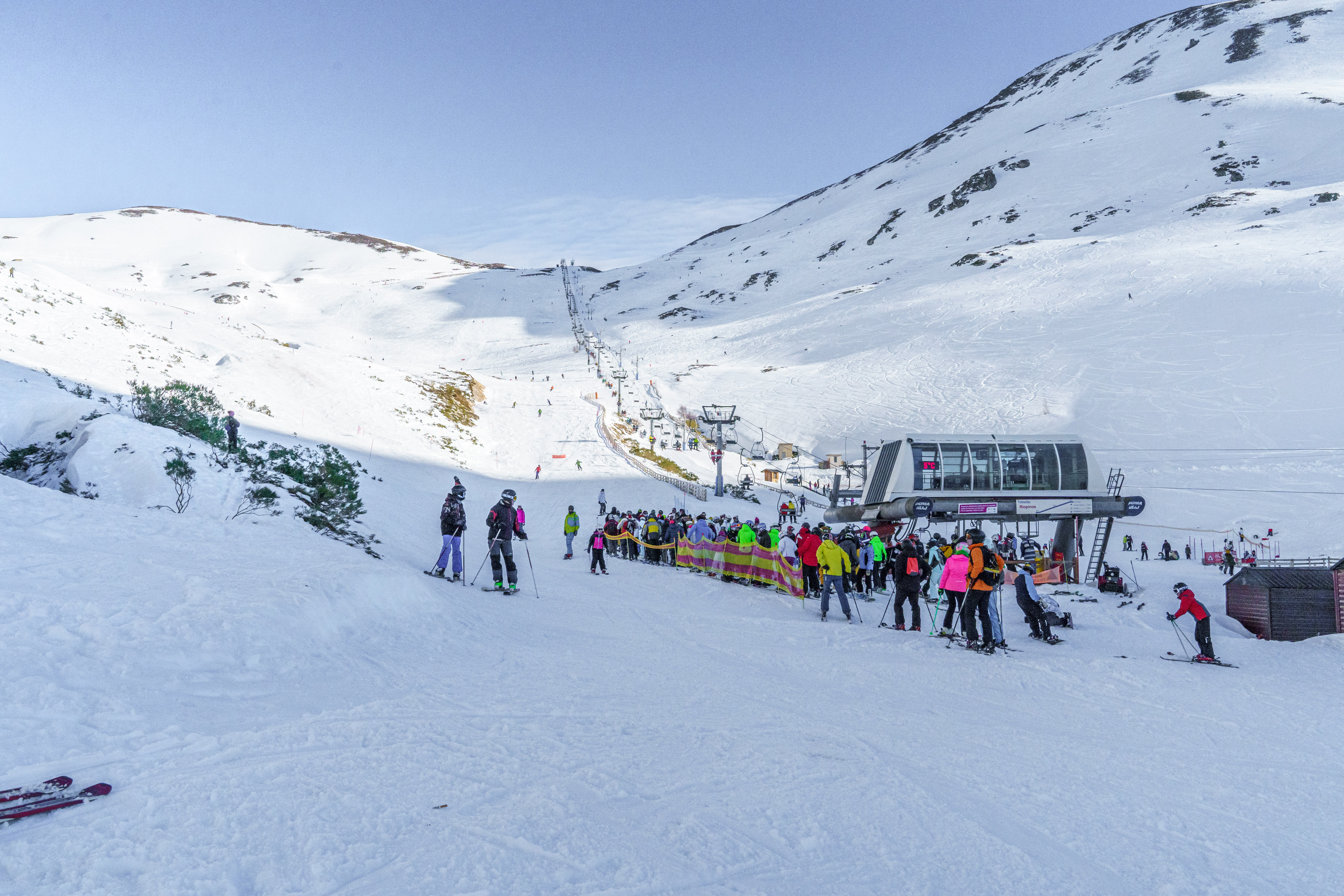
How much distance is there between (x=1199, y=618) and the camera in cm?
982

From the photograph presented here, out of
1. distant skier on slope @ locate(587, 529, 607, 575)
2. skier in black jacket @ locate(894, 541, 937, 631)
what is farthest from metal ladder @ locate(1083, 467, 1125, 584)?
distant skier on slope @ locate(587, 529, 607, 575)

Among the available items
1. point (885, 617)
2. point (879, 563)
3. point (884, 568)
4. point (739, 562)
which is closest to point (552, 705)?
point (885, 617)

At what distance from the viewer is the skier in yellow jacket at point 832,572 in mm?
11711

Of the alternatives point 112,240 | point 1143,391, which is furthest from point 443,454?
point 112,240

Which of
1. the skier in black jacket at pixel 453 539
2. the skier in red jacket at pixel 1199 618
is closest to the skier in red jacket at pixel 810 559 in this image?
the skier in red jacket at pixel 1199 618

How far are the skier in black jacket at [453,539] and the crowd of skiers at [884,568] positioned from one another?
2 cm

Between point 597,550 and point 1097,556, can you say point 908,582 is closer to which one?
point 597,550

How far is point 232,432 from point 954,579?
13996mm

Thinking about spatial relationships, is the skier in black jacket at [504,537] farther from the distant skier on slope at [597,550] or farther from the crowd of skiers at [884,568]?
the distant skier on slope at [597,550]

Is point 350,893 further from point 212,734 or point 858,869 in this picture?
point 858,869

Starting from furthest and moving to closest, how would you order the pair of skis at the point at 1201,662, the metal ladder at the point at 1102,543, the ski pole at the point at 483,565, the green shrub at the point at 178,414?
the metal ladder at the point at 1102,543 < the green shrub at the point at 178,414 < the ski pole at the point at 483,565 < the pair of skis at the point at 1201,662

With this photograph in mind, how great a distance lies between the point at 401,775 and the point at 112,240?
170341mm

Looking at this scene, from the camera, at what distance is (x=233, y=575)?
7195mm

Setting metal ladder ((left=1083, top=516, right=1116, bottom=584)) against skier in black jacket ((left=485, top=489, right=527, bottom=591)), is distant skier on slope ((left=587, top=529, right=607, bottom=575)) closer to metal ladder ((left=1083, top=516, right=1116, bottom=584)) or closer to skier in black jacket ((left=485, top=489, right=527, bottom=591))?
skier in black jacket ((left=485, top=489, right=527, bottom=591))
